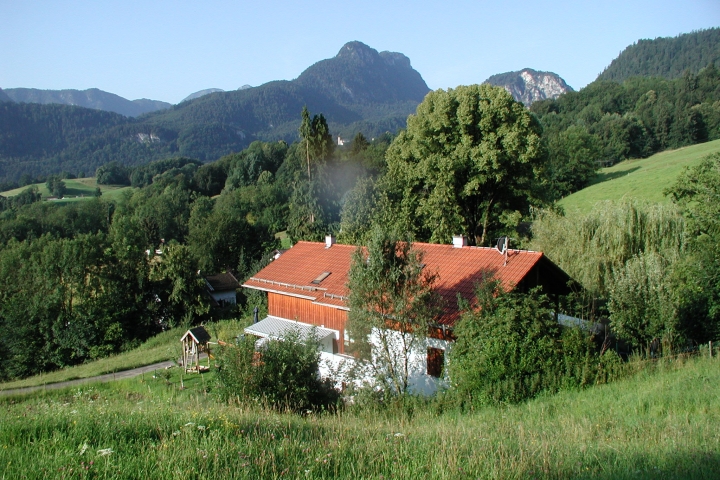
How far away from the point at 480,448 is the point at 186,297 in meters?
35.2

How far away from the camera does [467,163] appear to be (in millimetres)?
26547

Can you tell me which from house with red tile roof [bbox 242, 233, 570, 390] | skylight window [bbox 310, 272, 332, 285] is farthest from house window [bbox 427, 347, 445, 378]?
skylight window [bbox 310, 272, 332, 285]

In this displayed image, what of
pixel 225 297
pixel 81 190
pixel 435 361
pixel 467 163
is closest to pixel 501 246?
pixel 435 361

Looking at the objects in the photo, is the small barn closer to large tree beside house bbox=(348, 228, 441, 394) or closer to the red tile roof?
the red tile roof

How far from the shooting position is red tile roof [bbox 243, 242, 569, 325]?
51.8 feet

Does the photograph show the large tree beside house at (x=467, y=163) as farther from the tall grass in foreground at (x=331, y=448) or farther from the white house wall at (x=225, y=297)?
the white house wall at (x=225, y=297)

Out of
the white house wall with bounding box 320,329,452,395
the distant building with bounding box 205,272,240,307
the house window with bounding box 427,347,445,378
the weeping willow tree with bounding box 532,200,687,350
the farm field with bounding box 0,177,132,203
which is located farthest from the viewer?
the farm field with bounding box 0,177,132,203

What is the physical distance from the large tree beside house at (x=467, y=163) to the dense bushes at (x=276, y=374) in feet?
52.9

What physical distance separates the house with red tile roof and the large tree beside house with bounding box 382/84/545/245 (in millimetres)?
7413

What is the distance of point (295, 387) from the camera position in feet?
38.0

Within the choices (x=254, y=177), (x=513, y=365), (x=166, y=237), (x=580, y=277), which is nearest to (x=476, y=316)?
(x=513, y=365)

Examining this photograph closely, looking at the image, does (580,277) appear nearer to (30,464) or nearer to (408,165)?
(408,165)

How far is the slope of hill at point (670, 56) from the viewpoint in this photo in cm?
17050

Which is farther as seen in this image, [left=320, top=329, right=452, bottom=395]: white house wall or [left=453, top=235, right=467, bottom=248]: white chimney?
[left=453, top=235, right=467, bottom=248]: white chimney
